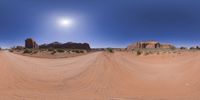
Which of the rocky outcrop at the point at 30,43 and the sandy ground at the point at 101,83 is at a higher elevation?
the rocky outcrop at the point at 30,43

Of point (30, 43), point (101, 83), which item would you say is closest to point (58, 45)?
point (30, 43)

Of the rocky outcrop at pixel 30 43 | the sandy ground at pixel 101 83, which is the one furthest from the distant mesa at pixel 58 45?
the sandy ground at pixel 101 83

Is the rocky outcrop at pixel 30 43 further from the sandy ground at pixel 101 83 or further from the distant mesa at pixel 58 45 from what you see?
the sandy ground at pixel 101 83

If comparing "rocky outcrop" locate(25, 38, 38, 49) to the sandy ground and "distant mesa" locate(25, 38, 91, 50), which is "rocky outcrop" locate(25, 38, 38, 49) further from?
the sandy ground

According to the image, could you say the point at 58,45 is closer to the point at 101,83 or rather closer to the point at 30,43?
the point at 30,43

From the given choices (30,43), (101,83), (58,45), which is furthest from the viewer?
(58,45)

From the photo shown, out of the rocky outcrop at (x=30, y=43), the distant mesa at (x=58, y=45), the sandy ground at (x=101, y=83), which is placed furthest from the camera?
the distant mesa at (x=58, y=45)

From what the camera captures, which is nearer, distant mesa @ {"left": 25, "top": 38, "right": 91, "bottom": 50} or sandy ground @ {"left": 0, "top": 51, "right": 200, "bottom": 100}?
sandy ground @ {"left": 0, "top": 51, "right": 200, "bottom": 100}

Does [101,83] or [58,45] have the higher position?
[58,45]

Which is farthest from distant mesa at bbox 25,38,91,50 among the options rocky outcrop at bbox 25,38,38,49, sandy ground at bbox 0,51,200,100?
sandy ground at bbox 0,51,200,100

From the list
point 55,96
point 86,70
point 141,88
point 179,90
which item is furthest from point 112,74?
point 55,96

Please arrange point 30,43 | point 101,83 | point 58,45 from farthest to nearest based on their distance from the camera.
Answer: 1. point 58,45
2. point 30,43
3. point 101,83

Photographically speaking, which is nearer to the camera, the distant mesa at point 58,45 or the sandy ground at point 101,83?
the sandy ground at point 101,83

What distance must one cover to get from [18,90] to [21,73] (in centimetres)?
469
